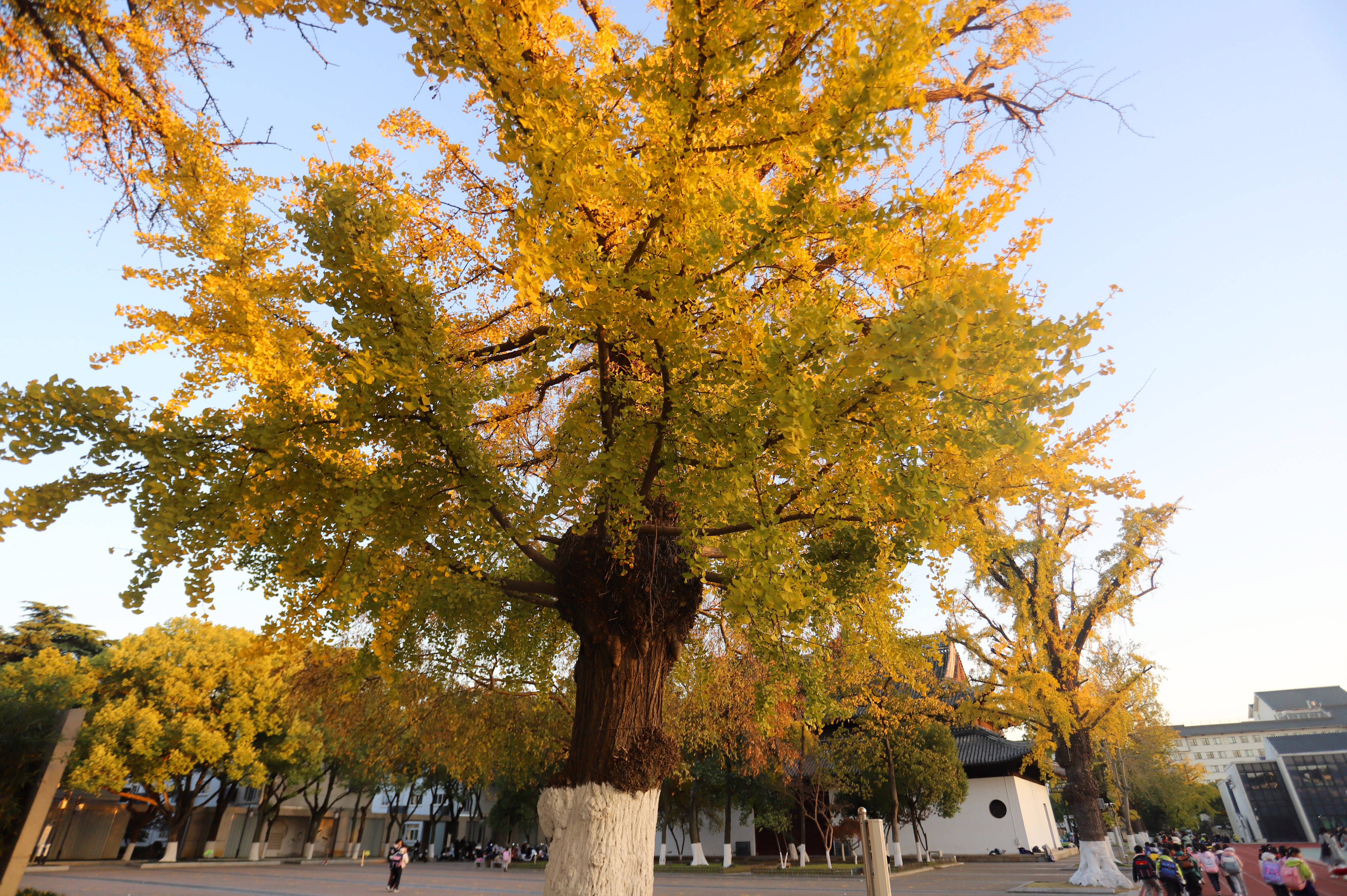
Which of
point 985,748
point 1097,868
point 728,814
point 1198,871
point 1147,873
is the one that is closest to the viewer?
point 1147,873

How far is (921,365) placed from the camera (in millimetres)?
3279

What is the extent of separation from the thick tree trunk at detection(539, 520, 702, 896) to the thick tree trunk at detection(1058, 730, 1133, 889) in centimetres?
1354

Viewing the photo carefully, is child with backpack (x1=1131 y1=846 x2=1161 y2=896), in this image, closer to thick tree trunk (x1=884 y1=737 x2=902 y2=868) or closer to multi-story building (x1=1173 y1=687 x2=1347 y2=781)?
thick tree trunk (x1=884 y1=737 x2=902 y2=868)

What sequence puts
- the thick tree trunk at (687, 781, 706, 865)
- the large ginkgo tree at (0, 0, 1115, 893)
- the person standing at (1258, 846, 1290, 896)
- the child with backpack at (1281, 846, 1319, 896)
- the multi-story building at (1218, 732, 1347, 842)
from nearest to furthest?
the large ginkgo tree at (0, 0, 1115, 893) → the child with backpack at (1281, 846, 1319, 896) → the person standing at (1258, 846, 1290, 896) → the thick tree trunk at (687, 781, 706, 865) → the multi-story building at (1218, 732, 1347, 842)

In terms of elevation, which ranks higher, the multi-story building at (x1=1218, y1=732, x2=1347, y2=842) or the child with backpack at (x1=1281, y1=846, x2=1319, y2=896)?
the multi-story building at (x1=1218, y1=732, x2=1347, y2=842)

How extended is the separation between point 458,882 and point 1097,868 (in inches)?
736

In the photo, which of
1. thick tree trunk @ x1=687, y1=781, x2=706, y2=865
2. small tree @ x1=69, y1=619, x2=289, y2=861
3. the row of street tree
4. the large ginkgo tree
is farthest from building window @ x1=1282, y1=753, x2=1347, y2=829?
small tree @ x1=69, y1=619, x2=289, y2=861

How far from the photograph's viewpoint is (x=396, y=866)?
17.4 metres

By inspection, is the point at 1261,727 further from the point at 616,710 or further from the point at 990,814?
the point at 616,710

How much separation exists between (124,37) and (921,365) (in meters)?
5.69

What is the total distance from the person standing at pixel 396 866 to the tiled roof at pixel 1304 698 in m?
113

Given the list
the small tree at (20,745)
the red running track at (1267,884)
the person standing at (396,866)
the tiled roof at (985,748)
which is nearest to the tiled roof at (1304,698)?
the red running track at (1267,884)

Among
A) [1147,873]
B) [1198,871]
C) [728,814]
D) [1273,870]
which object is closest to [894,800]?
[728,814]

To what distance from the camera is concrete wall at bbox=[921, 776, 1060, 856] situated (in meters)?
29.8
